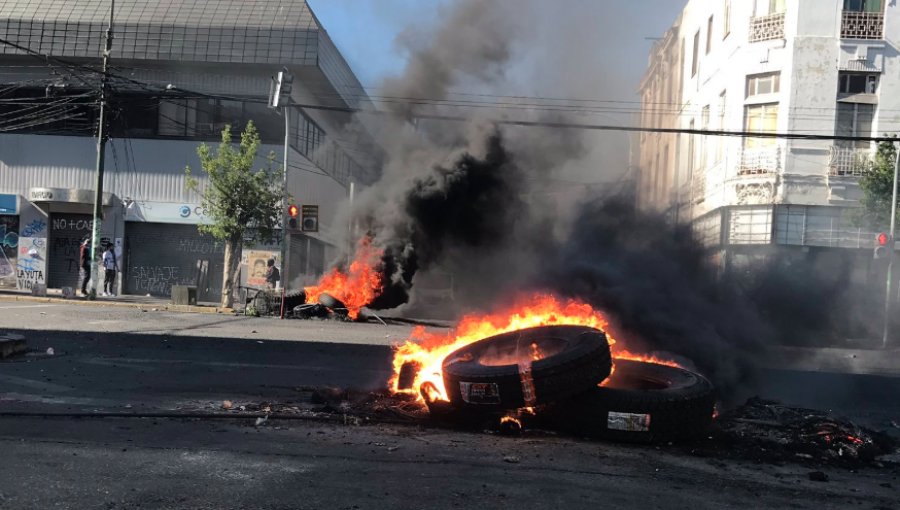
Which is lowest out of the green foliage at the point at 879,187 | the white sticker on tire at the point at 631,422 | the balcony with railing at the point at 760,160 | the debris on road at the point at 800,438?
the debris on road at the point at 800,438

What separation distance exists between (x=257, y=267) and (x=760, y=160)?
18399 millimetres

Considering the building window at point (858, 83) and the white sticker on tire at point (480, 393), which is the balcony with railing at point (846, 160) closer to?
the building window at point (858, 83)

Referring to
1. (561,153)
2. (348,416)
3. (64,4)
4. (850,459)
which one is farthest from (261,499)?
(64,4)

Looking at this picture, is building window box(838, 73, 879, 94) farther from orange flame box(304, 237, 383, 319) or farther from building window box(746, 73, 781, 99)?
orange flame box(304, 237, 383, 319)

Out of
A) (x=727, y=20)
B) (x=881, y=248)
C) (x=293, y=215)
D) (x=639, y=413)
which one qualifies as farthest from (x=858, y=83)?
(x=639, y=413)

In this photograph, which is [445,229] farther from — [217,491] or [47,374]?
[217,491]

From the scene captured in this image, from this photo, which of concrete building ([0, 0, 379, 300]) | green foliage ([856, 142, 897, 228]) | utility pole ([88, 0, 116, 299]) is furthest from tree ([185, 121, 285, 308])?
green foliage ([856, 142, 897, 228])

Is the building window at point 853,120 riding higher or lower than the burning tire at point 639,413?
higher

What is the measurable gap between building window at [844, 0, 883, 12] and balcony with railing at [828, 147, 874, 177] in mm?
4765

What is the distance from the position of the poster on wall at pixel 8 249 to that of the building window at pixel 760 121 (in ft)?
90.8

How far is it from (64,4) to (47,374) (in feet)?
78.3

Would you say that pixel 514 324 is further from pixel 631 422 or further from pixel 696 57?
pixel 696 57

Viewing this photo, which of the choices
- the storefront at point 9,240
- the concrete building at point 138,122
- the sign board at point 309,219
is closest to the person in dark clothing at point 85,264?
the concrete building at point 138,122

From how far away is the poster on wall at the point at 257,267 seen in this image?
85.4 feet
